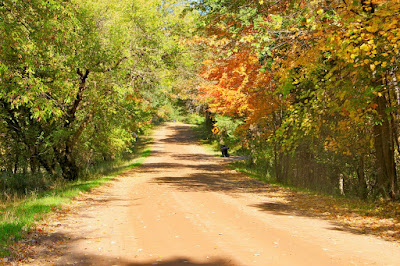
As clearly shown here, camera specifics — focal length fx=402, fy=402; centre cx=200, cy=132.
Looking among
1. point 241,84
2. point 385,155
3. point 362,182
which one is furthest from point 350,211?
point 241,84

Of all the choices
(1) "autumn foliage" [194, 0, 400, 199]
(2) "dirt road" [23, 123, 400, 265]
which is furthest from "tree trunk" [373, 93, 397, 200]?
(2) "dirt road" [23, 123, 400, 265]

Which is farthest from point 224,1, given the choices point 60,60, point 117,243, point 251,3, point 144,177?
point 144,177

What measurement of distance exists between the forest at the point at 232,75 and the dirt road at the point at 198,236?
8.38 feet

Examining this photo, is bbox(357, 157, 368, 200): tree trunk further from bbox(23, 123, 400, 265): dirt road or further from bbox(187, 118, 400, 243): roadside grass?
bbox(23, 123, 400, 265): dirt road

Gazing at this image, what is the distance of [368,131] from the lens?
1415cm

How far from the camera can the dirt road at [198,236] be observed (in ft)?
20.6

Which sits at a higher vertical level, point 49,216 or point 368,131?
point 368,131

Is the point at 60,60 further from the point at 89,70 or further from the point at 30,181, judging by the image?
the point at 30,181

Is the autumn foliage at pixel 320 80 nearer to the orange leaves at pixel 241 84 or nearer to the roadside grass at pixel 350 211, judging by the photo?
the orange leaves at pixel 241 84

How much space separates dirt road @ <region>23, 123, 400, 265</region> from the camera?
627 centimetres

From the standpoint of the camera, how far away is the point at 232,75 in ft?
63.2

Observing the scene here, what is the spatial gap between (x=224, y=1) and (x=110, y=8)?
243 inches

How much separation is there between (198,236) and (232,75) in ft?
41.4

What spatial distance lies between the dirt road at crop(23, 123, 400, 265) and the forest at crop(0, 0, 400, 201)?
255cm
